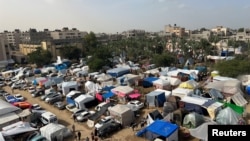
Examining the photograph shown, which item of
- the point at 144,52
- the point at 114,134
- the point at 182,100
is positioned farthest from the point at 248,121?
the point at 144,52

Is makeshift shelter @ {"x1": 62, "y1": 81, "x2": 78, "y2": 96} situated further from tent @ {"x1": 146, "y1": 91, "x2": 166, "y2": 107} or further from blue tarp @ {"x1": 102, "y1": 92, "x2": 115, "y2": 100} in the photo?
tent @ {"x1": 146, "y1": 91, "x2": 166, "y2": 107}

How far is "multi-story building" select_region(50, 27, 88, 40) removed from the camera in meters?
80.7

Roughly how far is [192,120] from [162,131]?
2521 mm

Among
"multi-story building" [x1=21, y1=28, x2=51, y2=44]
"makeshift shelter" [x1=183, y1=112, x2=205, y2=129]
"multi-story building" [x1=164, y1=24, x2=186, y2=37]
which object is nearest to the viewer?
"makeshift shelter" [x1=183, y1=112, x2=205, y2=129]

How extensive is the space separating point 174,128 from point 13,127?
10162mm

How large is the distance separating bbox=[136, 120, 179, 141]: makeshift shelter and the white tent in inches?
294

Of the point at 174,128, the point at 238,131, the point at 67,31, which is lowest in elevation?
the point at 174,128

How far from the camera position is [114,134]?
14234 mm

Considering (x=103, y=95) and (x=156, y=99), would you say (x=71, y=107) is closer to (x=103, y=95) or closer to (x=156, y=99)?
(x=103, y=95)

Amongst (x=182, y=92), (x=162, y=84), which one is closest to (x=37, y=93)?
(x=162, y=84)

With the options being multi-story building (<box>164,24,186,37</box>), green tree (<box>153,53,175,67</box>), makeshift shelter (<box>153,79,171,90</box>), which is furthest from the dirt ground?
multi-story building (<box>164,24,186,37</box>)

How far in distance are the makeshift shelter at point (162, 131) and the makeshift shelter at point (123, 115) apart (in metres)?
2.38

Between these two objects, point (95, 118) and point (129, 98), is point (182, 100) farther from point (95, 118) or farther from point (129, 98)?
point (95, 118)

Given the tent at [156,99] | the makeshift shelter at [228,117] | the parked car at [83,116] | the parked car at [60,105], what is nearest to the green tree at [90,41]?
the parked car at [60,105]
